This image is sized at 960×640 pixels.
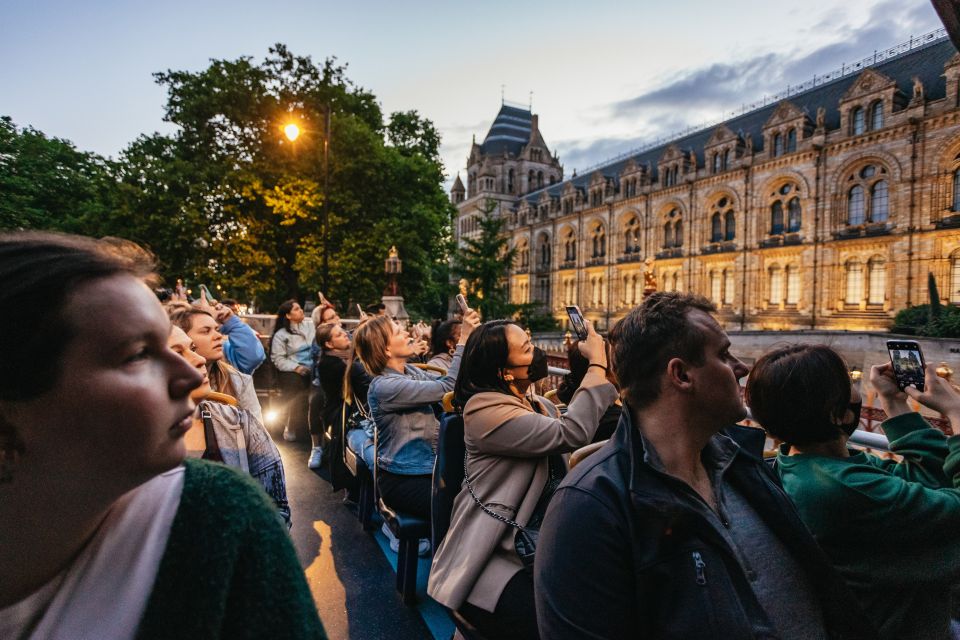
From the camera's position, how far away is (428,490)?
3852 mm

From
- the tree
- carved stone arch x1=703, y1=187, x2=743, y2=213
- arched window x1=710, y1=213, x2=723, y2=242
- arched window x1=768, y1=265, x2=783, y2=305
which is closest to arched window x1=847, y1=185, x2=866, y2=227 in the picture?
arched window x1=768, y1=265, x2=783, y2=305

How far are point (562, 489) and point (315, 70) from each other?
23.1 m

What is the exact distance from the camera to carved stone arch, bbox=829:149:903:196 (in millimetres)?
27875

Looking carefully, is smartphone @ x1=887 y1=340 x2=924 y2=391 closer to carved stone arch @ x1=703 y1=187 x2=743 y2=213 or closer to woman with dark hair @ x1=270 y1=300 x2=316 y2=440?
woman with dark hair @ x1=270 y1=300 x2=316 y2=440

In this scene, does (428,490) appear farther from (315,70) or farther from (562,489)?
(315,70)

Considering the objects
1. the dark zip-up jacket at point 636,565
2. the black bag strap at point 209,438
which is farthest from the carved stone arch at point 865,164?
the black bag strap at point 209,438

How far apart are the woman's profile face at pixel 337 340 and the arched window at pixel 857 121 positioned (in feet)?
115

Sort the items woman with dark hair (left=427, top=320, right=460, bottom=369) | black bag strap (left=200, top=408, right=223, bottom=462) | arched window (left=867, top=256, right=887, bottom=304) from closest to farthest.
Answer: black bag strap (left=200, top=408, right=223, bottom=462), woman with dark hair (left=427, top=320, right=460, bottom=369), arched window (left=867, top=256, right=887, bottom=304)

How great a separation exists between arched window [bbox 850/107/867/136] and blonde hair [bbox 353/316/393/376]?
116 feet

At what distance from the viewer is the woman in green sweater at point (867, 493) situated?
1.86 m

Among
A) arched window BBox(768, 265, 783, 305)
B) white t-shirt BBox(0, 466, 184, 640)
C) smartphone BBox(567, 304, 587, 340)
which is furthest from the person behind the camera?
arched window BBox(768, 265, 783, 305)

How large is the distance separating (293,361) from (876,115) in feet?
115

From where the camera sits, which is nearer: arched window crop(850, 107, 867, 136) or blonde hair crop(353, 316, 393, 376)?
blonde hair crop(353, 316, 393, 376)

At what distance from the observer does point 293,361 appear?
8.03 m
